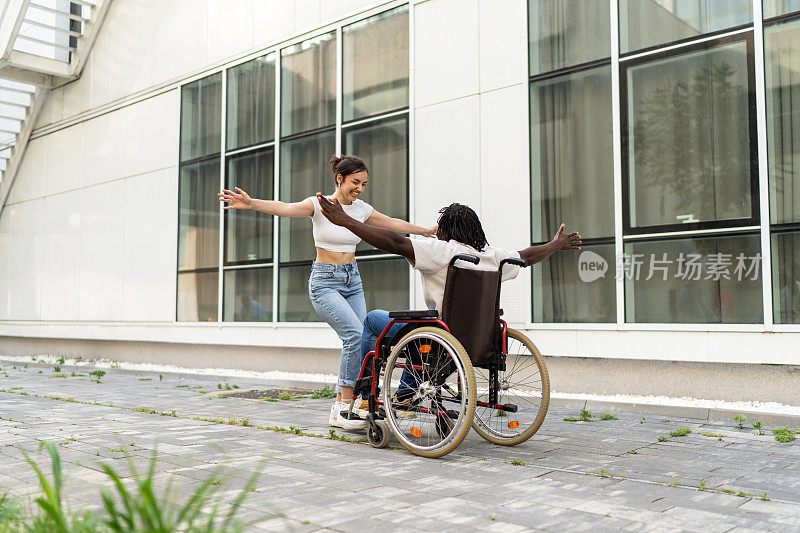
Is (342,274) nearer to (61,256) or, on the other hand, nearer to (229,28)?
(229,28)

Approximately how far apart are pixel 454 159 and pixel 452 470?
18.2 feet

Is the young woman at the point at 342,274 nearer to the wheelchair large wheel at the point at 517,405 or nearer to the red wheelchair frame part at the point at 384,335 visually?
the red wheelchair frame part at the point at 384,335

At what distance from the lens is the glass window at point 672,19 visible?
7.07m

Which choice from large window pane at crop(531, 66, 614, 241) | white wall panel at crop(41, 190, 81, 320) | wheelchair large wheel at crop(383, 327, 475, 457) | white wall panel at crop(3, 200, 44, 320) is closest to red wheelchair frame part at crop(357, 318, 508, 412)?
wheelchair large wheel at crop(383, 327, 475, 457)

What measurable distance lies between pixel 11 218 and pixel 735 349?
16.7 metres

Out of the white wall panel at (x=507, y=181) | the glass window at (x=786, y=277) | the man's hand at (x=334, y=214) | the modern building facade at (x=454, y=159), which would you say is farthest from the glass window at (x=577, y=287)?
the man's hand at (x=334, y=214)

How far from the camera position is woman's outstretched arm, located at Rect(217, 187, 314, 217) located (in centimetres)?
495

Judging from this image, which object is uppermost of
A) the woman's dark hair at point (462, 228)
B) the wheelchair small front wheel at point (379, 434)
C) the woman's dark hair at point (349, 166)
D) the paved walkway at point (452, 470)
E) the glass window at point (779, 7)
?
the glass window at point (779, 7)

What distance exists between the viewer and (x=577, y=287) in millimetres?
7898

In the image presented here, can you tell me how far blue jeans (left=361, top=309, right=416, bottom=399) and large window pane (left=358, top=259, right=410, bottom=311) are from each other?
14.5 ft

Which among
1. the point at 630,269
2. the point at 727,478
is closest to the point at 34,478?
the point at 727,478

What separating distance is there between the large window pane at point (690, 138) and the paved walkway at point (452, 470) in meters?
2.19

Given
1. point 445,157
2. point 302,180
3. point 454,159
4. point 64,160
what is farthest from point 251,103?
point 64,160

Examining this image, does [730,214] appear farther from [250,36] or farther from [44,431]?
[250,36]
